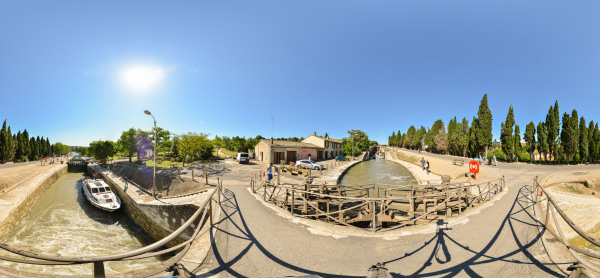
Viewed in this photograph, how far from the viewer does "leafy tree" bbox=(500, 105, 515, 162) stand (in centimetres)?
3366

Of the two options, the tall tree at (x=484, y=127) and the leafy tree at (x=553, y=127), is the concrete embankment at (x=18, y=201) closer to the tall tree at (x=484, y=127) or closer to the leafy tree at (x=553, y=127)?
the tall tree at (x=484, y=127)

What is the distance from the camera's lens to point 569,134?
2939 centimetres

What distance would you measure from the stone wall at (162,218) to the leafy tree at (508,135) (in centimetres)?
4727

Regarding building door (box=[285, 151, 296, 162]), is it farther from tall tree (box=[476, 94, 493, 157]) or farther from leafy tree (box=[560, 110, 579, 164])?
leafy tree (box=[560, 110, 579, 164])

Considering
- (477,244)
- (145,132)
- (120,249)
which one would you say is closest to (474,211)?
(477,244)

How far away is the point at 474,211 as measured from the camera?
7535mm

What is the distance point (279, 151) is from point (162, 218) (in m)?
24.3

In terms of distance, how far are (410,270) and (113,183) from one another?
95.7 feet

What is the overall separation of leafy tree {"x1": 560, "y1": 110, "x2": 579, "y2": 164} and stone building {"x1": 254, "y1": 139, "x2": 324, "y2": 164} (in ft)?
130

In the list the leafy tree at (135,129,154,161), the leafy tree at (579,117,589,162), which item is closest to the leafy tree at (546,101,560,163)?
the leafy tree at (579,117,589,162)

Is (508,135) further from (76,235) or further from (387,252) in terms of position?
(76,235)

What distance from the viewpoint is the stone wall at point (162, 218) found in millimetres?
9820

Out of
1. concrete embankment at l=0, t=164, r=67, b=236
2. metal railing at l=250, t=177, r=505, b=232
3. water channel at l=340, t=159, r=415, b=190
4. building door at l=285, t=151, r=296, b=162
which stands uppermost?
building door at l=285, t=151, r=296, b=162

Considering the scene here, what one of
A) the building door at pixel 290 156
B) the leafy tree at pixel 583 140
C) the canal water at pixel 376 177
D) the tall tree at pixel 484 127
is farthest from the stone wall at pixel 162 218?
the leafy tree at pixel 583 140
